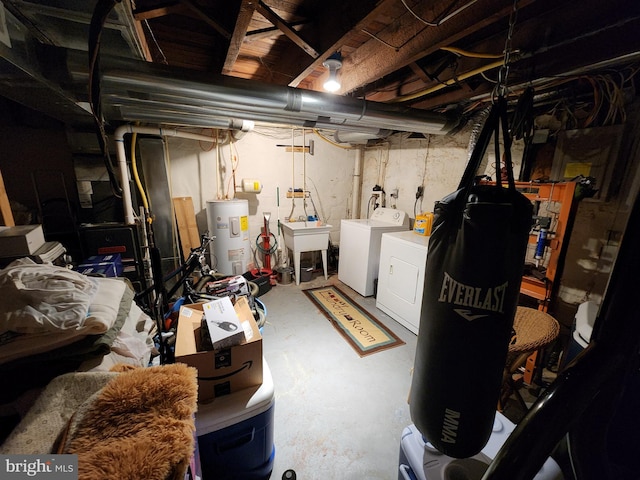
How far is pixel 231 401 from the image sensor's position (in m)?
1.20

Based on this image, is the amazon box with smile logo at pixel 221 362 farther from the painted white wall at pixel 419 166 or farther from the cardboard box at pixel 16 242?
the painted white wall at pixel 419 166

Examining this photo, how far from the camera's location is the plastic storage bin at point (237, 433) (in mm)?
1120

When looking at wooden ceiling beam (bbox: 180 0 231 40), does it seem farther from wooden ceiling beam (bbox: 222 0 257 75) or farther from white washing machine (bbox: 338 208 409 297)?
white washing machine (bbox: 338 208 409 297)

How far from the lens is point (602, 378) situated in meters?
0.45

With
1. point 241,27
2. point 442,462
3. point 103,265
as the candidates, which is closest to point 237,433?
point 442,462

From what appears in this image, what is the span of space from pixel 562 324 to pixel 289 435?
237 centimetres

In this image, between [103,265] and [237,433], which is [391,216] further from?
[103,265]

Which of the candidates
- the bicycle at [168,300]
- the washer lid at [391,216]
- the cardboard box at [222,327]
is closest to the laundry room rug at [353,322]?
the bicycle at [168,300]

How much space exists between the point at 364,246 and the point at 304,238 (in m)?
0.93

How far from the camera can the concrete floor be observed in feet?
4.79

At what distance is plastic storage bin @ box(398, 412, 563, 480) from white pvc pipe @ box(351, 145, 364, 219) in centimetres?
376

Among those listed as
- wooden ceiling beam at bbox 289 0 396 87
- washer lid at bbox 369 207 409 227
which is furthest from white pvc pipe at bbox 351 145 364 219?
wooden ceiling beam at bbox 289 0 396 87

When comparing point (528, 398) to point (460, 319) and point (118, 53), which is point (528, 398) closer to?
point (460, 319)

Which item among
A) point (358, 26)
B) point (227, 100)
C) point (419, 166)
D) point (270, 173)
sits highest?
point (358, 26)
